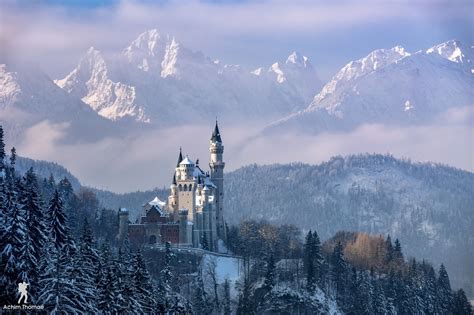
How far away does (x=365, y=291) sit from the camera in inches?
7717

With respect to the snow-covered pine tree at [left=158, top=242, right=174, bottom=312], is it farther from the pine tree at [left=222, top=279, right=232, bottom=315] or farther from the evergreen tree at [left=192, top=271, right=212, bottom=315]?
the pine tree at [left=222, top=279, right=232, bottom=315]

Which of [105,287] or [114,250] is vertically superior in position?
[114,250]

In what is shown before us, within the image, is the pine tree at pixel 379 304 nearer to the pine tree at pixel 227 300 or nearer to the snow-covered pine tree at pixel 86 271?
the pine tree at pixel 227 300

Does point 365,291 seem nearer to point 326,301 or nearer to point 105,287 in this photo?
point 326,301

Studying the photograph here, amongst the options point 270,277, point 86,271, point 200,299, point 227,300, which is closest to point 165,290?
point 86,271

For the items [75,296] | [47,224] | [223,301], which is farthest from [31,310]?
[223,301]

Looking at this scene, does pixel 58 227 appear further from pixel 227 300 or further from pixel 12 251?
pixel 227 300

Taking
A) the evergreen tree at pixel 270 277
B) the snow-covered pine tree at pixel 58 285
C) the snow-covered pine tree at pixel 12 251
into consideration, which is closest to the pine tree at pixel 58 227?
the snow-covered pine tree at pixel 58 285

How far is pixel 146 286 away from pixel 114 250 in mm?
78491

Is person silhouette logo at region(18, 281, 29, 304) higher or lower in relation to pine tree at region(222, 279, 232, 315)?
lower

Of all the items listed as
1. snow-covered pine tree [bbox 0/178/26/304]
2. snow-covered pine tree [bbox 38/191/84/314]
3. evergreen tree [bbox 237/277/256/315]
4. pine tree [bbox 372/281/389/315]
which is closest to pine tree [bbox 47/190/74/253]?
snow-covered pine tree [bbox 38/191/84/314]

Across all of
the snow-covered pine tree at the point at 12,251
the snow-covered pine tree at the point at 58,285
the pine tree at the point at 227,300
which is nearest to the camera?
the snow-covered pine tree at the point at 58,285

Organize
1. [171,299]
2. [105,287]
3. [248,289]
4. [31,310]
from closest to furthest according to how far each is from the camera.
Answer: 1. [31,310]
2. [105,287]
3. [171,299]
4. [248,289]

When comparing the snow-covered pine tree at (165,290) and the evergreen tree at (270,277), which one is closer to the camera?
the snow-covered pine tree at (165,290)
